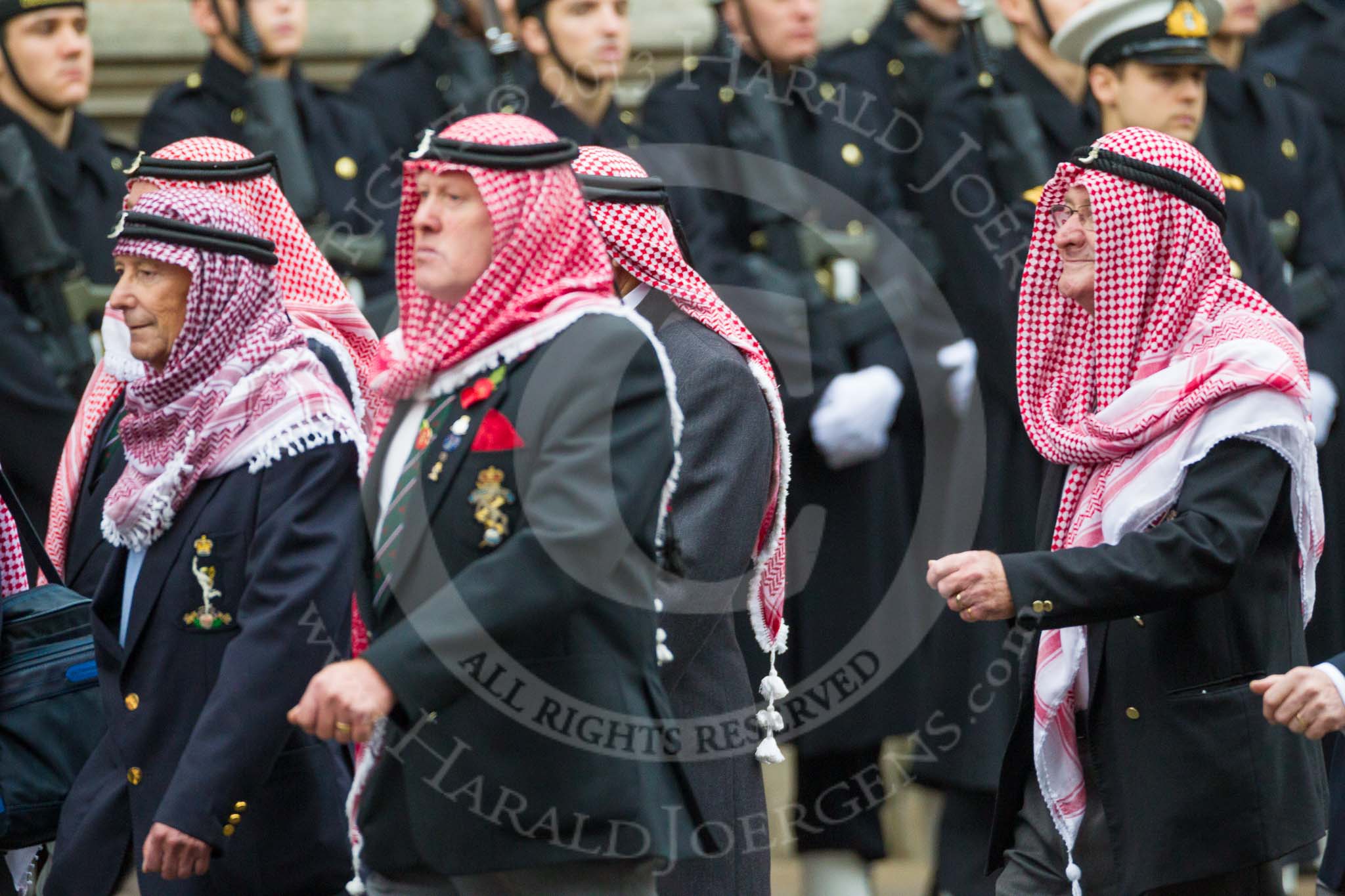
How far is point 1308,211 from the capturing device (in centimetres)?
649

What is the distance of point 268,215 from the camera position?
495cm

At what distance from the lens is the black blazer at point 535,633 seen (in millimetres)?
3148

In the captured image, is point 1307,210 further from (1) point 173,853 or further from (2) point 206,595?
(1) point 173,853

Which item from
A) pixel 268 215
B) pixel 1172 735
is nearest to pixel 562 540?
pixel 1172 735

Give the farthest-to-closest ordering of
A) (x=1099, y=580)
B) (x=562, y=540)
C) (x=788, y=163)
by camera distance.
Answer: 1. (x=788, y=163)
2. (x=1099, y=580)
3. (x=562, y=540)

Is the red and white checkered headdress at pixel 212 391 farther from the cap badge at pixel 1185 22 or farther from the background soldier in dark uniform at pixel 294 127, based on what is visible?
the cap badge at pixel 1185 22

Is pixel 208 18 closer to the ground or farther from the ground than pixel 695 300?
closer to the ground

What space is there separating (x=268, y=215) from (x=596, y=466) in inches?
78.4

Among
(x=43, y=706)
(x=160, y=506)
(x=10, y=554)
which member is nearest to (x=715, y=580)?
(x=160, y=506)

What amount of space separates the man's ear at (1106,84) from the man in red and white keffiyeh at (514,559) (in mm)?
2914

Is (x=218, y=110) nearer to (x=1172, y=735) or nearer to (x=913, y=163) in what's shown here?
(x=913, y=163)

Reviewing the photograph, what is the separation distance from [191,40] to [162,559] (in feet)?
16.2

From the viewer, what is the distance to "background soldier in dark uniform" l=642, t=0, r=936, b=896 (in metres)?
5.77

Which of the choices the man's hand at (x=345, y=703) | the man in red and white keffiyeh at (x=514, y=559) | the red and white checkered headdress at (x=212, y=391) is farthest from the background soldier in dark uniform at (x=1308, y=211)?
the man's hand at (x=345, y=703)
